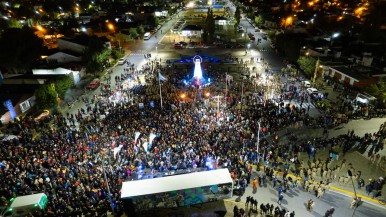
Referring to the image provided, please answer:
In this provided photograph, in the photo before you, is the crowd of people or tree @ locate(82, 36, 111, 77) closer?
the crowd of people

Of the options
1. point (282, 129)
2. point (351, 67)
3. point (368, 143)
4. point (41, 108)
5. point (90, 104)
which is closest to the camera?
point (368, 143)

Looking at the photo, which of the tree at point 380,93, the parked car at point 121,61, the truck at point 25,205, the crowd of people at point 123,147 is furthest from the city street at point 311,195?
the truck at point 25,205

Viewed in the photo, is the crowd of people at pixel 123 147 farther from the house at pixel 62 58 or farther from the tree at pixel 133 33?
the tree at pixel 133 33

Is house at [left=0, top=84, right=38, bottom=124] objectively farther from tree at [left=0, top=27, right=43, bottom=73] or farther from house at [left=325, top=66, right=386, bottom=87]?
house at [left=325, top=66, right=386, bottom=87]

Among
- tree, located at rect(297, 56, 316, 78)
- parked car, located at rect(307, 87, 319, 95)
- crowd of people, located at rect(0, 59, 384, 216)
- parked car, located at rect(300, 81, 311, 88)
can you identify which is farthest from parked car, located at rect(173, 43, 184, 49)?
parked car, located at rect(307, 87, 319, 95)

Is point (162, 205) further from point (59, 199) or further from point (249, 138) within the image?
point (249, 138)

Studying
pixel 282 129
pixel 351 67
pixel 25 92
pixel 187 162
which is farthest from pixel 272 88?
pixel 25 92
